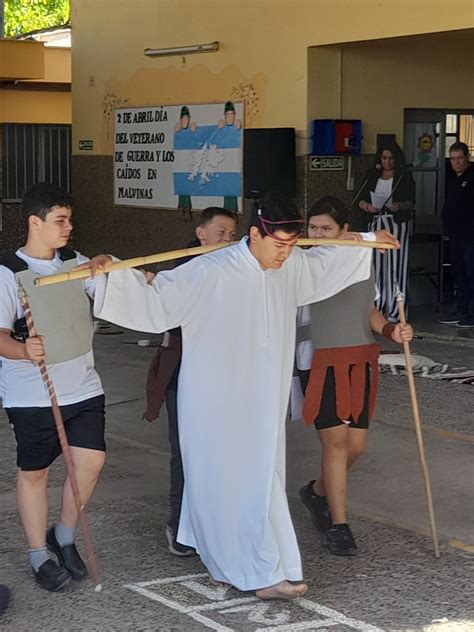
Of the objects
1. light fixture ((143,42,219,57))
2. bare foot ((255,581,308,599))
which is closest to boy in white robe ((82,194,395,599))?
bare foot ((255,581,308,599))

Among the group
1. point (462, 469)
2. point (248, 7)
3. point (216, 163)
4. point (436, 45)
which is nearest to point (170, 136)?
point (216, 163)

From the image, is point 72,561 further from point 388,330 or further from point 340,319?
point 388,330

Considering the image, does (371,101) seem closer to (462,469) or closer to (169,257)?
(462,469)

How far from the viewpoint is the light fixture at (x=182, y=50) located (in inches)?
526

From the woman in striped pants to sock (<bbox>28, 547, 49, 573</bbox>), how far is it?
757 cm

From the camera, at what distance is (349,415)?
5527mm

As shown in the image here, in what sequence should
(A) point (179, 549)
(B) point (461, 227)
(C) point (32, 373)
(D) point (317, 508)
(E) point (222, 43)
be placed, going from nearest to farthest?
(C) point (32, 373) → (A) point (179, 549) → (D) point (317, 508) → (B) point (461, 227) → (E) point (222, 43)

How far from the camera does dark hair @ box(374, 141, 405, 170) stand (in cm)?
1241

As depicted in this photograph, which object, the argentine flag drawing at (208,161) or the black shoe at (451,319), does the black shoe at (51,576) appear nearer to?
the black shoe at (451,319)

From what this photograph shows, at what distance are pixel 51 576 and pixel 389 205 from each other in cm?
790

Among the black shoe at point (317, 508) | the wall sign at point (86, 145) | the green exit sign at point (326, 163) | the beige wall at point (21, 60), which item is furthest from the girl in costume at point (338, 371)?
the beige wall at point (21, 60)

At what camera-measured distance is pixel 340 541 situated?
217 inches

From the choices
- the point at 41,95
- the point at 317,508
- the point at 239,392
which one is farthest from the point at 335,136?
the point at 239,392

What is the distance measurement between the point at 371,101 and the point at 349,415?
25.1 feet
